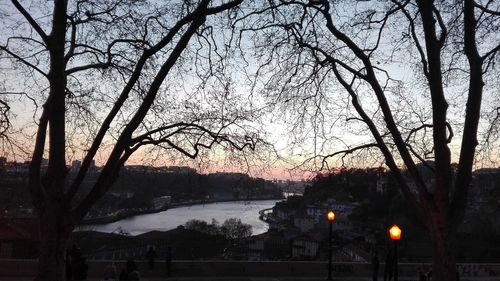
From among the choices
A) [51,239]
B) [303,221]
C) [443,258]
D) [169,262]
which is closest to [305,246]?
A: [169,262]

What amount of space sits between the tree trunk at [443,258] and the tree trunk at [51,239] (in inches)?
204

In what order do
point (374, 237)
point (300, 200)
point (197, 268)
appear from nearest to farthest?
point (197, 268) → point (374, 237) → point (300, 200)

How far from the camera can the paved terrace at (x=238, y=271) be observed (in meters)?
12.5

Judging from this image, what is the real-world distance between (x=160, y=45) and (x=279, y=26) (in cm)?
252

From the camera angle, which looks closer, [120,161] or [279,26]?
[120,161]

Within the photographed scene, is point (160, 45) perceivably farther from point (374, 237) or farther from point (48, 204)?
point (374, 237)

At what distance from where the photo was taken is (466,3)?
688 centimetres

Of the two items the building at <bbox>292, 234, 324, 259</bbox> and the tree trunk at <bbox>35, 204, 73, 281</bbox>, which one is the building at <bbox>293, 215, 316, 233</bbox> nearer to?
the building at <bbox>292, 234, 324, 259</bbox>

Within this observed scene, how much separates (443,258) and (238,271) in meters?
8.00

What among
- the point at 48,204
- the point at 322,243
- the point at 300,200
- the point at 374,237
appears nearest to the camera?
the point at 48,204

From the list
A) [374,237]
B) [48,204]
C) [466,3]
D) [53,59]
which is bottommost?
[374,237]

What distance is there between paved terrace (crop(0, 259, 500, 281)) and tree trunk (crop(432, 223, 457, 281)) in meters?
7.24

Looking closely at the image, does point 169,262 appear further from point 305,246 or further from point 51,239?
point 305,246

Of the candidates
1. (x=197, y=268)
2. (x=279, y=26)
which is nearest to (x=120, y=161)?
(x=279, y=26)
